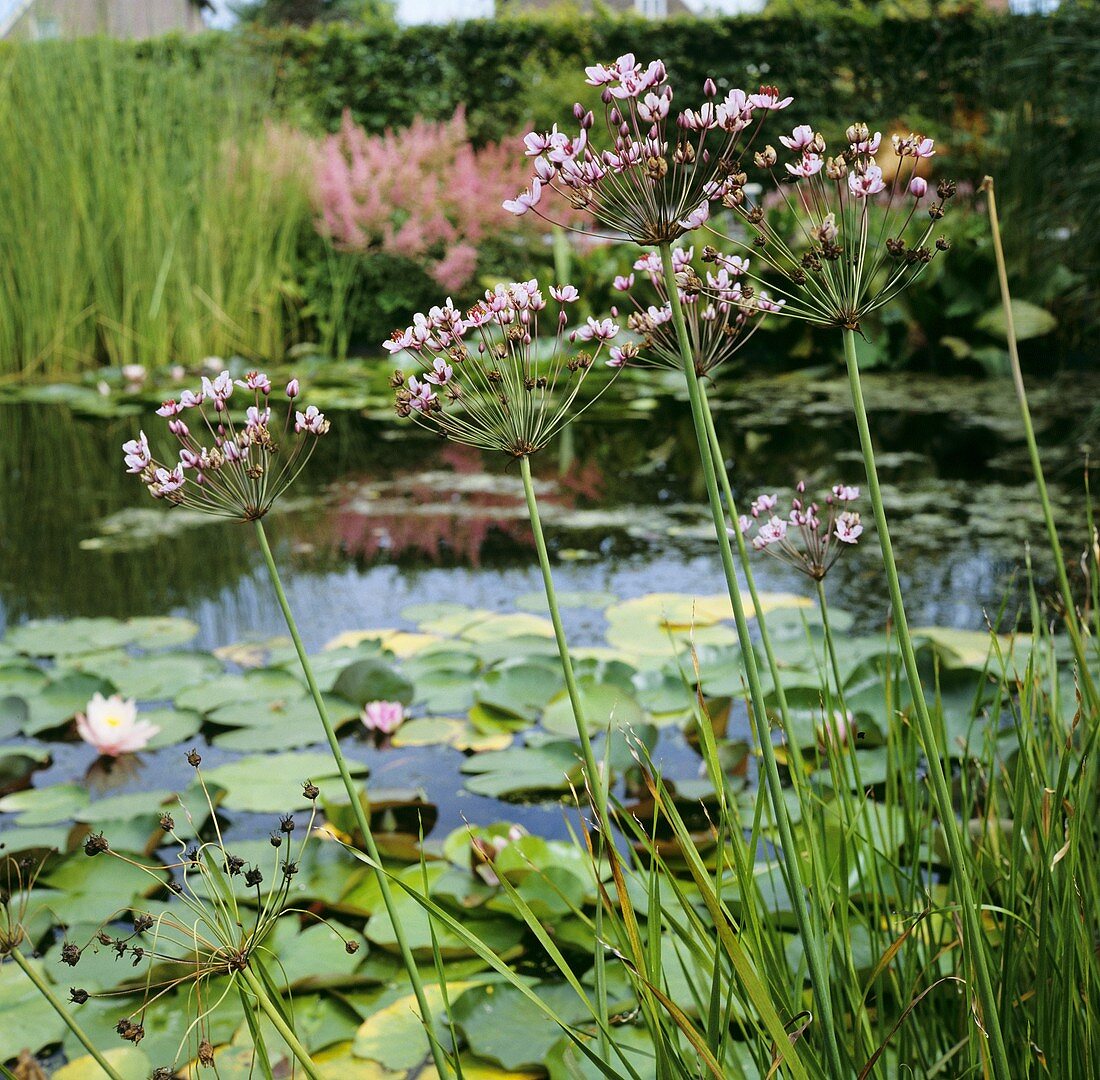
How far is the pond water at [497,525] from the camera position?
275 cm

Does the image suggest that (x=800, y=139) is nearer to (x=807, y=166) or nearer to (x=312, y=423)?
(x=807, y=166)

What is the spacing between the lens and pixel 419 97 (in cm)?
1035

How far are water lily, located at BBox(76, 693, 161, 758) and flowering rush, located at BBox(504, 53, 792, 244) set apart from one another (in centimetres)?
153

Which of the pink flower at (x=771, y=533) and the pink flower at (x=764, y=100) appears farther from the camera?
the pink flower at (x=771, y=533)

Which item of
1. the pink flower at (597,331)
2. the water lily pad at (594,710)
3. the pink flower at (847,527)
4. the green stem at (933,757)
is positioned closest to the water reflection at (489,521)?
the water lily pad at (594,710)

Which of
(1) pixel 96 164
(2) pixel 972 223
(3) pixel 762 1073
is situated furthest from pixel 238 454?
(2) pixel 972 223

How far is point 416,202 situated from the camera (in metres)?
7.41

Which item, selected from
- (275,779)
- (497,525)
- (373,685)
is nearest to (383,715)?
(373,685)

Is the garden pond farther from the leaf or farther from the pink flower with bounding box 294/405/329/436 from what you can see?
the leaf

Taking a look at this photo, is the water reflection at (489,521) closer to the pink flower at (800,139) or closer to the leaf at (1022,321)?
the leaf at (1022,321)

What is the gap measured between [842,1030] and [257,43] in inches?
379

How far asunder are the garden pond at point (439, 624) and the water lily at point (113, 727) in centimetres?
5

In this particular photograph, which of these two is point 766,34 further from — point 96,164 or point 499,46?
point 96,164

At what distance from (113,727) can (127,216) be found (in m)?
4.89
